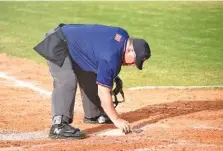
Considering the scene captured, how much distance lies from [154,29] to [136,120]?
12846mm

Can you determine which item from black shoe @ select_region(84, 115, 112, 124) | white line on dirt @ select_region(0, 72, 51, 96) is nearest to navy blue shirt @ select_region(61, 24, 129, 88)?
black shoe @ select_region(84, 115, 112, 124)

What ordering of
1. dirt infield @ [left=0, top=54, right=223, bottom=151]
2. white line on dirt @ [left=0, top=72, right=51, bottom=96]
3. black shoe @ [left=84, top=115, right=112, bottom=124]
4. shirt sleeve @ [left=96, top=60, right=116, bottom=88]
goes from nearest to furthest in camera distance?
shirt sleeve @ [left=96, top=60, right=116, bottom=88] → dirt infield @ [left=0, top=54, right=223, bottom=151] → black shoe @ [left=84, top=115, right=112, bottom=124] → white line on dirt @ [left=0, top=72, right=51, bottom=96]

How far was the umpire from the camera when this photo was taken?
6.58m

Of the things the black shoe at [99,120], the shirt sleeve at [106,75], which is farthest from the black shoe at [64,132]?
the black shoe at [99,120]

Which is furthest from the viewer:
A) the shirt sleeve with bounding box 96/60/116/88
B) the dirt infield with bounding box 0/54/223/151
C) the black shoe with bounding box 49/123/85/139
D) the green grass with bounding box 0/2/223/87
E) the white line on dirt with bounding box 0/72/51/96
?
the green grass with bounding box 0/2/223/87

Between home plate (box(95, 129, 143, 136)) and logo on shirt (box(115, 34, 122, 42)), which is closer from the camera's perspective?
logo on shirt (box(115, 34, 122, 42))

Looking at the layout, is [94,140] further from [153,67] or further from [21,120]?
[153,67]

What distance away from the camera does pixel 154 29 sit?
2086cm

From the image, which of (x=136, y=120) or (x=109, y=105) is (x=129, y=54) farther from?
(x=136, y=120)

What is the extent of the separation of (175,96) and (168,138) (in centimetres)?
334

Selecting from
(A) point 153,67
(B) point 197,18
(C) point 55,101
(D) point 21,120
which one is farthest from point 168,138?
(B) point 197,18

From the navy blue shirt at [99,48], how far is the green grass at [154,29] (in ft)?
14.4

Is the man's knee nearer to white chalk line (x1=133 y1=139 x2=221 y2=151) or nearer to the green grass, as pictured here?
white chalk line (x1=133 y1=139 x2=221 y2=151)

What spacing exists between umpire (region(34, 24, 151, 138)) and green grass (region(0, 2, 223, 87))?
4368mm
